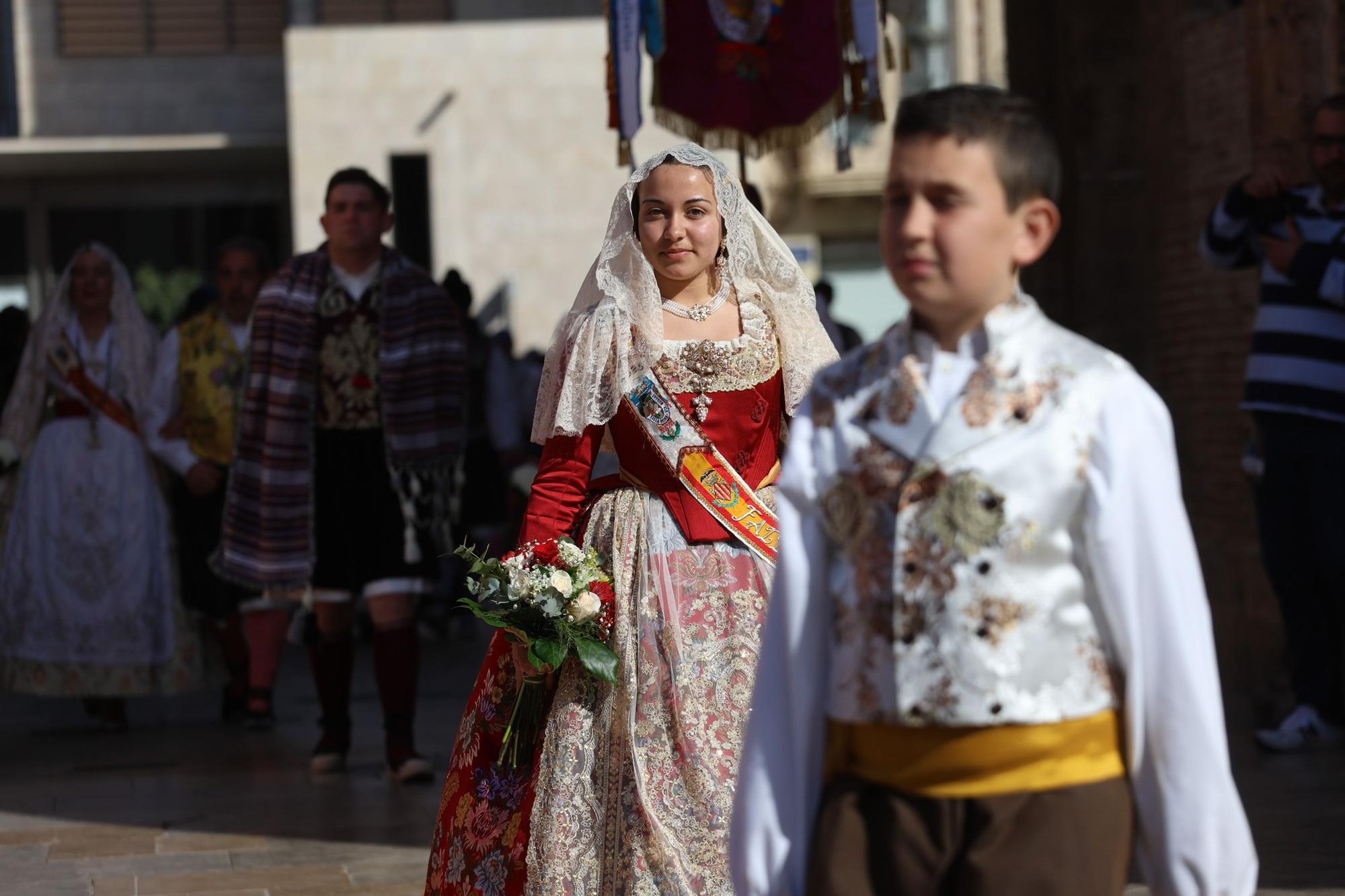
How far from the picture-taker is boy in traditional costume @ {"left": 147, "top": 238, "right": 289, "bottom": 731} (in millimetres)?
9188

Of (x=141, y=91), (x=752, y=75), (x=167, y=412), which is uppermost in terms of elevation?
(x=141, y=91)

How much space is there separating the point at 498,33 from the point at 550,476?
793 inches

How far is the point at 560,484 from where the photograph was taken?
472 centimetres

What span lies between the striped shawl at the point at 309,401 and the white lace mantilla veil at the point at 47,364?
1851 millimetres

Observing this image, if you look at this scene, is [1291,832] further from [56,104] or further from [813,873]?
[56,104]

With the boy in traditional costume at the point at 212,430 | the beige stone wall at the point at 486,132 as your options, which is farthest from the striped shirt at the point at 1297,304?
the beige stone wall at the point at 486,132

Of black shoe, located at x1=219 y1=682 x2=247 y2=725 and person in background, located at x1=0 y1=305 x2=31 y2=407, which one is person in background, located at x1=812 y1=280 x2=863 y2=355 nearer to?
black shoe, located at x1=219 y1=682 x2=247 y2=725

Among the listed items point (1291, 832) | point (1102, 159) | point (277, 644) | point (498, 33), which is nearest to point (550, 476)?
point (1291, 832)

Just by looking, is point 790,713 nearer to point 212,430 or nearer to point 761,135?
point 761,135

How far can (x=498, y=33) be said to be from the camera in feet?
79.3

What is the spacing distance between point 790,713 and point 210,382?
6.89 metres

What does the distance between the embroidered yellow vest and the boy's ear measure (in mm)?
6906

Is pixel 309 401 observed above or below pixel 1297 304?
below

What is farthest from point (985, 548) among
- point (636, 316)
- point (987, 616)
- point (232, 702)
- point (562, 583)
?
point (232, 702)
